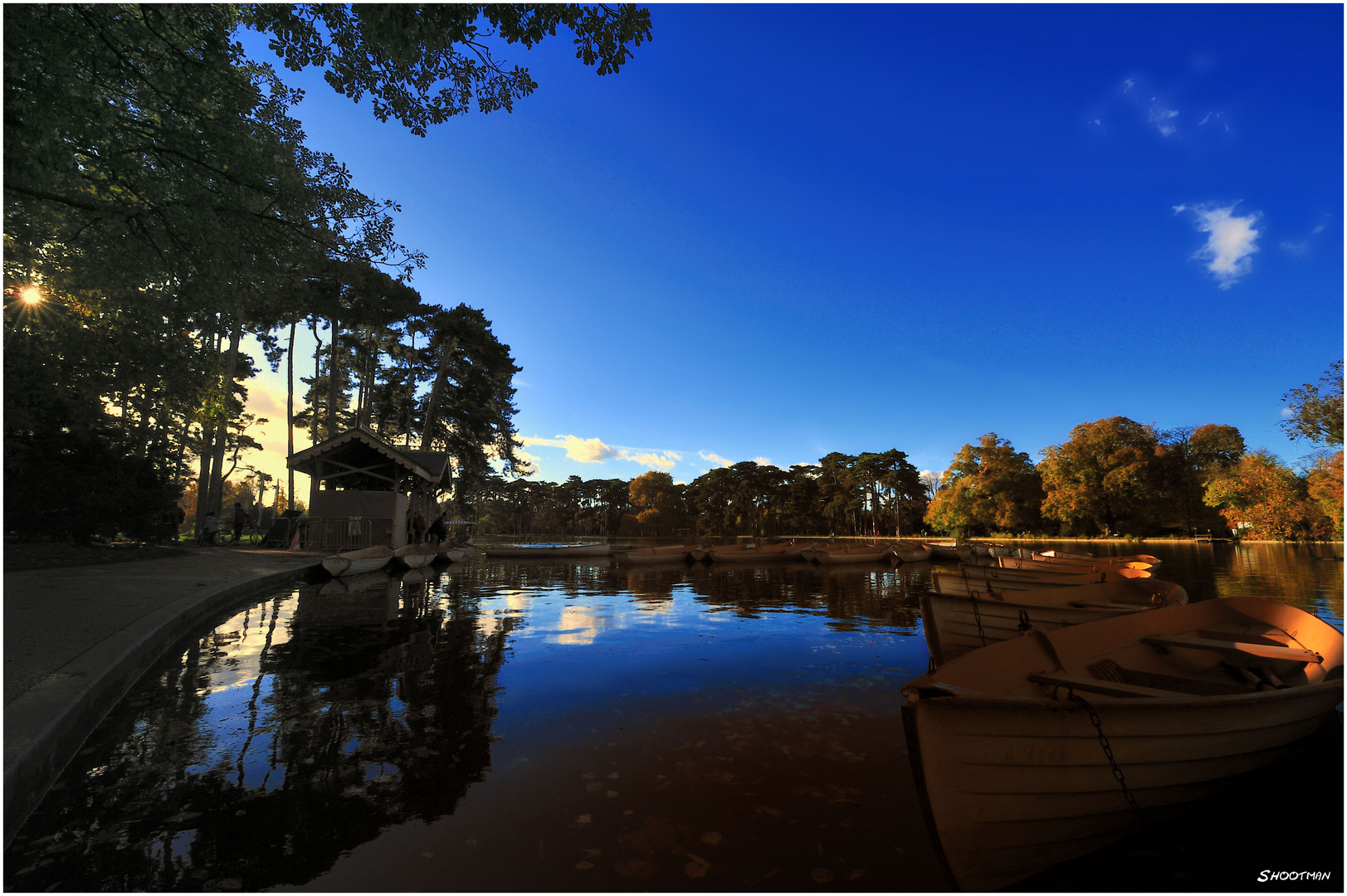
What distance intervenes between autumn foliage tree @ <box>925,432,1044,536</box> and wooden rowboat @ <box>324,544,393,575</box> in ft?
197

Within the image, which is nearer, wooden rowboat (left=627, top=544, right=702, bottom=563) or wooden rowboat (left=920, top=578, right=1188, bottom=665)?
wooden rowboat (left=920, top=578, right=1188, bottom=665)

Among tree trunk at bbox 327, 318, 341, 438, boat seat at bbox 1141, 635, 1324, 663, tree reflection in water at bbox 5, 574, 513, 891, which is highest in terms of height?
tree trunk at bbox 327, 318, 341, 438

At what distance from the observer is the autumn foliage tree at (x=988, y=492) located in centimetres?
6234

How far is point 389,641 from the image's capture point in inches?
383

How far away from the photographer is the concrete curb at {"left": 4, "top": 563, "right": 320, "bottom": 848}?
12.8ft

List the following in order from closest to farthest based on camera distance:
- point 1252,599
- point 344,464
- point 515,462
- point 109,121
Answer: point 1252,599, point 109,121, point 344,464, point 515,462

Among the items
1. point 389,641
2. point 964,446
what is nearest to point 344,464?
point 389,641

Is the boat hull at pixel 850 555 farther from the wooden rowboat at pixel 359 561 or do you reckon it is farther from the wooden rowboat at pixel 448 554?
the wooden rowboat at pixel 359 561

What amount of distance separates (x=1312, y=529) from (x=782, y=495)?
181ft

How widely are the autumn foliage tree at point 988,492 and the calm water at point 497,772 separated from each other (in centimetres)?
5962

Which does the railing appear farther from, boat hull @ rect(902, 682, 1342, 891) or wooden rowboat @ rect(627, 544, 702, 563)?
boat hull @ rect(902, 682, 1342, 891)

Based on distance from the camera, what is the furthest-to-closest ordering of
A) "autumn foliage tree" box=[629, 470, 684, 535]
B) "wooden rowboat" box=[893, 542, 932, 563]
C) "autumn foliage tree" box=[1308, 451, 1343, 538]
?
"autumn foliage tree" box=[629, 470, 684, 535] → "autumn foliage tree" box=[1308, 451, 1343, 538] → "wooden rowboat" box=[893, 542, 932, 563]

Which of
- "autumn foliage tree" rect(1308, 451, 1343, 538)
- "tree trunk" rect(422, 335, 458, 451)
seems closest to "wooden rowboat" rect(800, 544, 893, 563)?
"tree trunk" rect(422, 335, 458, 451)

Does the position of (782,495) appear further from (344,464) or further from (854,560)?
(344,464)
